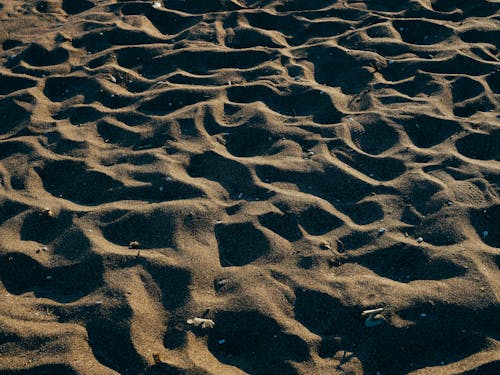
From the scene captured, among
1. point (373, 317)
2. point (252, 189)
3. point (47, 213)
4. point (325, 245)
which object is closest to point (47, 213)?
point (47, 213)

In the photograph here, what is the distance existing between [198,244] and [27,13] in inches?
137

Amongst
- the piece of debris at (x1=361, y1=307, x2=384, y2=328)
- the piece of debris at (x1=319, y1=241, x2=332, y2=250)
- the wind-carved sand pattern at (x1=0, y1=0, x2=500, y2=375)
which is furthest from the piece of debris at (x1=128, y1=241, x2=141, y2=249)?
the piece of debris at (x1=361, y1=307, x2=384, y2=328)

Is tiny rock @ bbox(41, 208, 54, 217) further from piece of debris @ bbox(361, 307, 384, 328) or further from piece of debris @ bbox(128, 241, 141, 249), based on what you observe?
piece of debris @ bbox(361, 307, 384, 328)

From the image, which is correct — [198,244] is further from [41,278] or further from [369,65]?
[369,65]

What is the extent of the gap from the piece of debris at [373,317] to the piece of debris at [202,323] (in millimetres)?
745

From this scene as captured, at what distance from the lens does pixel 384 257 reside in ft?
9.75

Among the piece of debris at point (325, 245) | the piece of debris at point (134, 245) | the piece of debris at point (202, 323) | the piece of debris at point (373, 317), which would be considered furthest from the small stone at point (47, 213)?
the piece of debris at point (373, 317)

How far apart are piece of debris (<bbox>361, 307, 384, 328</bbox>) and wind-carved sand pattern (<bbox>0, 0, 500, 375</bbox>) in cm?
1

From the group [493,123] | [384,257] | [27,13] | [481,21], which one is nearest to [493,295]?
[384,257]

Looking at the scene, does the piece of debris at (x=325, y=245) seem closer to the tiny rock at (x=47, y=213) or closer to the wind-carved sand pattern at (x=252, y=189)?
the wind-carved sand pattern at (x=252, y=189)

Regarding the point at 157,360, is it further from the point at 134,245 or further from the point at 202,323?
the point at 134,245

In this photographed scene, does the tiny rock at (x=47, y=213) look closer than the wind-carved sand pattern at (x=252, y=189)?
No

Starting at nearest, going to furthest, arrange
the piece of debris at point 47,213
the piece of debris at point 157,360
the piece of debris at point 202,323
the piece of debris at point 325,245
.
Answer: the piece of debris at point 157,360
the piece of debris at point 202,323
the piece of debris at point 325,245
the piece of debris at point 47,213

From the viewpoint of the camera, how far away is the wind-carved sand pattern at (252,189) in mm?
2654
